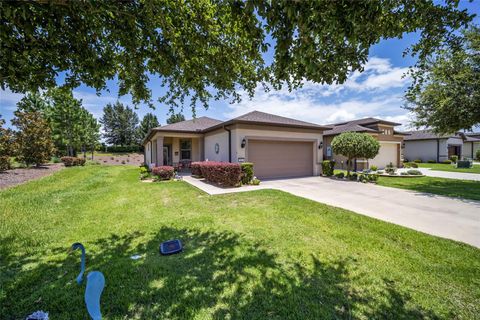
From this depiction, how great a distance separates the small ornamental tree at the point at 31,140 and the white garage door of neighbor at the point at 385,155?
97.4 feet

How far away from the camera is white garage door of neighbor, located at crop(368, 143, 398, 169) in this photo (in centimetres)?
1945

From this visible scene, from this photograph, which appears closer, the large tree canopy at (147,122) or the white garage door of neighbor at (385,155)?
the white garage door of neighbor at (385,155)

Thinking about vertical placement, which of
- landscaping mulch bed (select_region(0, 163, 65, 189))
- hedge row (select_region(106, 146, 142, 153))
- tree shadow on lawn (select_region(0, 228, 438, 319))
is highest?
hedge row (select_region(106, 146, 142, 153))

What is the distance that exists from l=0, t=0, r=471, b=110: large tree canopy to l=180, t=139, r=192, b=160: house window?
12.6 metres

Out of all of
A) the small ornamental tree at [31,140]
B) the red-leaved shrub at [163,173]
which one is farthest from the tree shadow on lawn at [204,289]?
the small ornamental tree at [31,140]

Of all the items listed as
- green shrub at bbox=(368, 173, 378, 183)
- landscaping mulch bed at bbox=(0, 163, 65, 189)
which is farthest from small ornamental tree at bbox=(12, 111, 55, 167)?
green shrub at bbox=(368, 173, 378, 183)

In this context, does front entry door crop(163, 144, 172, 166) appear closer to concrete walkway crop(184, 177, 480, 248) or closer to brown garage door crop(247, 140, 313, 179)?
brown garage door crop(247, 140, 313, 179)

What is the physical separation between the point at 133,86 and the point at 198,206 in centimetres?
391

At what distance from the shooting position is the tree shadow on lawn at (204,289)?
232 centimetres

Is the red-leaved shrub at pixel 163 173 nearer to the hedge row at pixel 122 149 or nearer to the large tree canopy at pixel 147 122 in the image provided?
the hedge row at pixel 122 149

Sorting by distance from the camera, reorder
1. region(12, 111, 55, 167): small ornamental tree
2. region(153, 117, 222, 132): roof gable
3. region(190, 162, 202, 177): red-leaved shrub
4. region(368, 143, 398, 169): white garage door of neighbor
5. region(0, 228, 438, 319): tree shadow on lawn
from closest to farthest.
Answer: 1. region(0, 228, 438, 319): tree shadow on lawn
2. region(190, 162, 202, 177): red-leaved shrub
3. region(153, 117, 222, 132): roof gable
4. region(12, 111, 55, 167): small ornamental tree
5. region(368, 143, 398, 169): white garage door of neighbor

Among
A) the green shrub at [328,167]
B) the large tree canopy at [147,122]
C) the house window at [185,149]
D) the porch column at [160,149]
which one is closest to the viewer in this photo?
the green shrub at [328,167]

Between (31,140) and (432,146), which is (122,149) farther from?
(432,146)

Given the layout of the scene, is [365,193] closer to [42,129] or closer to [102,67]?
[102,67]
